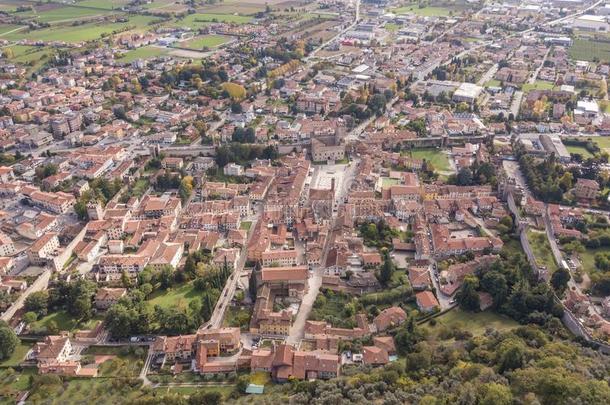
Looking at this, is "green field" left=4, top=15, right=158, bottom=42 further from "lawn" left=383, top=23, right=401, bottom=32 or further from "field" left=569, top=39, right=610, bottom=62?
"field" left=569, top=39, right=610, bottom=62

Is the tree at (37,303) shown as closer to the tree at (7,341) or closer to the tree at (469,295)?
the tree at (7,341)

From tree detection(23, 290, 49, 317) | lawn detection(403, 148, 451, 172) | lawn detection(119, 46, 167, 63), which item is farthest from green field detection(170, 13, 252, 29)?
tree detection(23, 290, 49, 317)

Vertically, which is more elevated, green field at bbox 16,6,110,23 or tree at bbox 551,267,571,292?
green field at bbox 16,6,110,23

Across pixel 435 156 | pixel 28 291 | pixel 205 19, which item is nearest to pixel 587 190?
pixel 435 156

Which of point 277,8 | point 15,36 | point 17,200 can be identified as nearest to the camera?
point 17,200

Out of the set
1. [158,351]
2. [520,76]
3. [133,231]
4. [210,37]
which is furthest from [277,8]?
[158,351]

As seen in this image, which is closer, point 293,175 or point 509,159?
point 293,175

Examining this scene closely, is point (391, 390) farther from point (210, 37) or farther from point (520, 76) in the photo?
point (210, 37)
